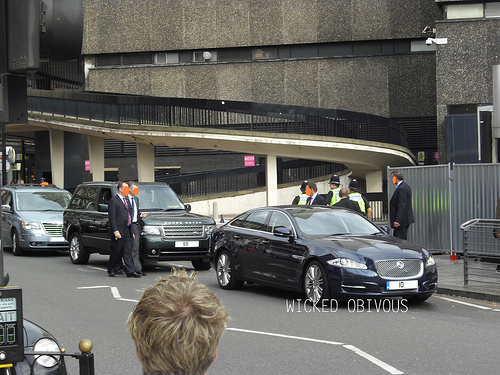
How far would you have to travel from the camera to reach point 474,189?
17328 mm

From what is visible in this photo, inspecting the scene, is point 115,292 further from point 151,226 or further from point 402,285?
point 402,285

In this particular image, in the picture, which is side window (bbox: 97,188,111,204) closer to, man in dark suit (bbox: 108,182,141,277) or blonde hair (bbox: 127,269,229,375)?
man in dark suit (bbox: 108,182,141,277)

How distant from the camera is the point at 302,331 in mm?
9500

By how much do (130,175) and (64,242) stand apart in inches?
1015

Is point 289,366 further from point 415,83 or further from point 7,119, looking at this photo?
point 415,83

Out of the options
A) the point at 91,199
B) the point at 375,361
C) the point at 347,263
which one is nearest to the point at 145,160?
the point at 91,199

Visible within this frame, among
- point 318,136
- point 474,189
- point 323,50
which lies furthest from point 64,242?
point 323,50

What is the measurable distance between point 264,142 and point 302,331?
2106 centimetres

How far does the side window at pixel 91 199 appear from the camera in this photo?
18125 mm

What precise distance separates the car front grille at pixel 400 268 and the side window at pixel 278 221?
1953mm

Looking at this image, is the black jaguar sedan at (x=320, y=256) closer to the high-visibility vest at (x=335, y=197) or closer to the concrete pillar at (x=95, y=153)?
the high-visibility vest at (x=335, y=197)

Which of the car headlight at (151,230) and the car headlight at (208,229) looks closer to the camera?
the car headlight at (151,230)

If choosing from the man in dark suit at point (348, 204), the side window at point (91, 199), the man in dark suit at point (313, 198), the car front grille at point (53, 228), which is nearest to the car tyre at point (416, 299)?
the man in dark suit at point (348, 204)

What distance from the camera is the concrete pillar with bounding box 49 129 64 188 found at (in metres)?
39.4
